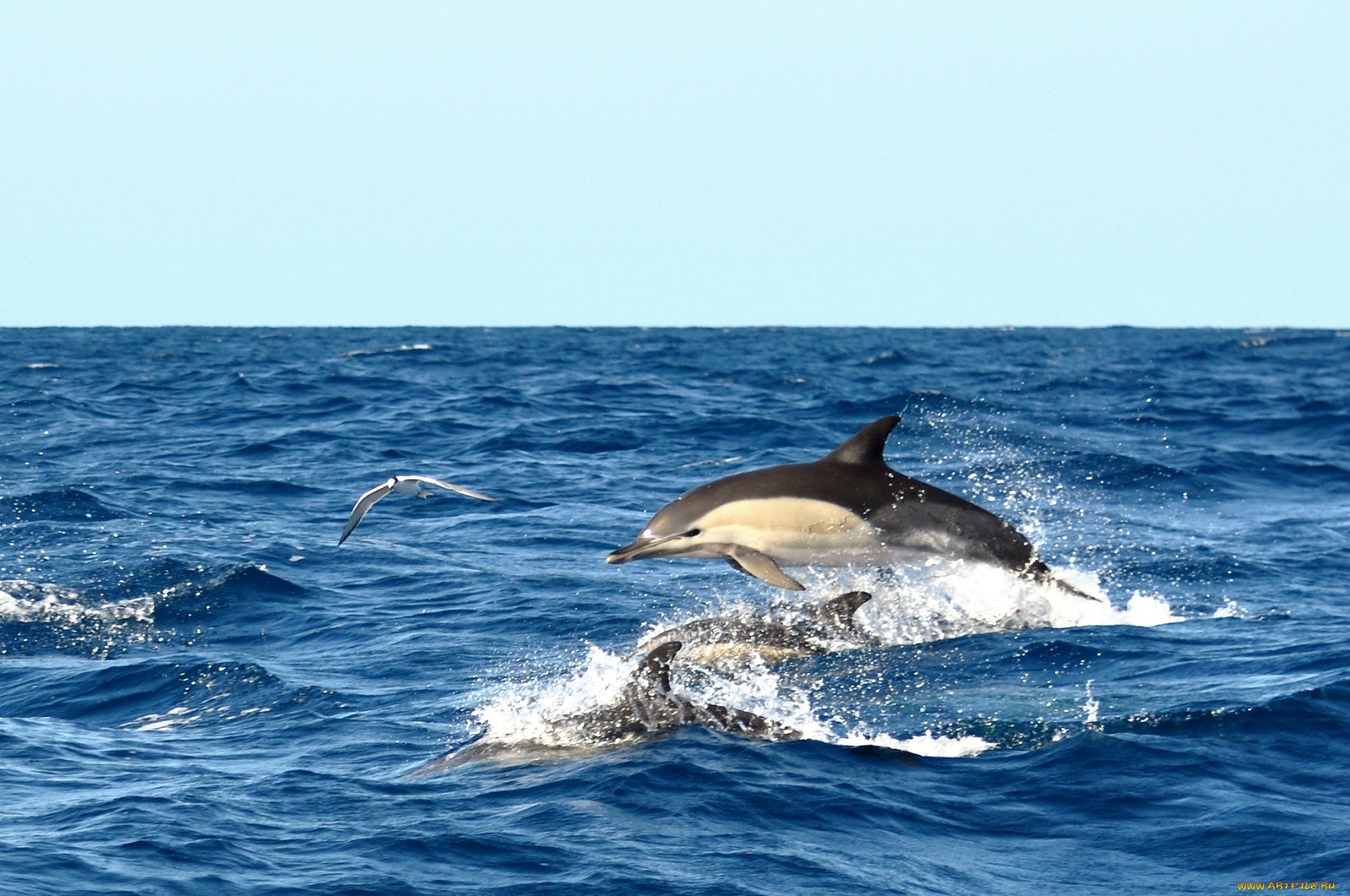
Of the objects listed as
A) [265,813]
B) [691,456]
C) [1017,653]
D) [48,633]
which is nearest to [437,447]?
[691,456]

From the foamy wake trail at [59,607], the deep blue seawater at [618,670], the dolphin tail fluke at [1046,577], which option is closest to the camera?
the deep blue seawater at [618,670]

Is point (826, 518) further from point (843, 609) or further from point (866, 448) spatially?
point (843, 609)

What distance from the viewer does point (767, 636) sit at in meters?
10.9

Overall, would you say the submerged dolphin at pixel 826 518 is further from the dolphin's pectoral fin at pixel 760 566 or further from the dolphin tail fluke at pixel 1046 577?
the dolphin tail fluke at pixel 1046 577

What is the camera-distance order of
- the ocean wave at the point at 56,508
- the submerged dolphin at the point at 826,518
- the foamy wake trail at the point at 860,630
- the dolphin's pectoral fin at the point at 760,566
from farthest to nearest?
the ocean wave at the point at 56,508, the submerged dolphin at the point at 826,518, the dolphin's pectoral fin at the point at 760,566, the foamy wake trail at the point at 860,630

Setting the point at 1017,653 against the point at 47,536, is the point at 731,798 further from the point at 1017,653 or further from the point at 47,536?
the point at 47,536

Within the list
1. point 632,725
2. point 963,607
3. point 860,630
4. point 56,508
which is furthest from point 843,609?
point 56,508

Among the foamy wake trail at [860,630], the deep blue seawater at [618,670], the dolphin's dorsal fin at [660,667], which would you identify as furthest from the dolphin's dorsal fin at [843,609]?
the dolphin's dorsal fin at [660,667]

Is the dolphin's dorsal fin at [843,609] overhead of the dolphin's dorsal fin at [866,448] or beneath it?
beneath

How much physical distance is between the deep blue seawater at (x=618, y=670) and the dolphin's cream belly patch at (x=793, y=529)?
85 cm

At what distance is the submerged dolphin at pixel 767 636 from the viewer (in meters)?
10.6

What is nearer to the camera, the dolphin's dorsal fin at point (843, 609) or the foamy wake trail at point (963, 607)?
the dolphin's dorsal fin at point (843, 609)

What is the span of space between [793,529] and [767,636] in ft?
4.75

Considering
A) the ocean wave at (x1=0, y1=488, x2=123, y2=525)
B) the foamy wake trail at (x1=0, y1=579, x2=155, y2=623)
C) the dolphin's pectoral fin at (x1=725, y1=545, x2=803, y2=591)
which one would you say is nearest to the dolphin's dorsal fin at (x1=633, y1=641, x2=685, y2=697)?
the dolphin's pectoral fin at (x1=725, y1=545, x2=803, y2=591)
